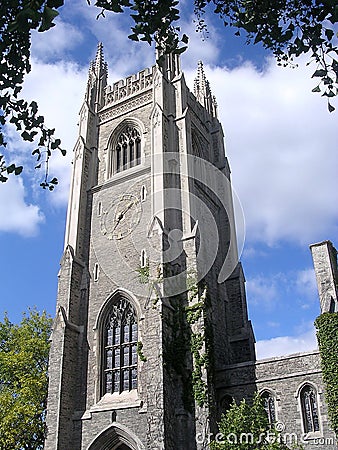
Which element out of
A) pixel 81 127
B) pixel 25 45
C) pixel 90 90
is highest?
pixel 90 90

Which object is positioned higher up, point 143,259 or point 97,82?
point 97,82

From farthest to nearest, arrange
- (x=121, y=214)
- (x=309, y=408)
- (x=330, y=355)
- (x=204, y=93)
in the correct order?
1. (x=204, y=93)
2. (x=121, y=214)
3. (x=309, y=408)
4. (x=330, y=355)

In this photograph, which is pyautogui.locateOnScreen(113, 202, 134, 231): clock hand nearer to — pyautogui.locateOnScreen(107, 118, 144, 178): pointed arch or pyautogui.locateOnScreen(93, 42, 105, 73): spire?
pyautogui.locateOnScreen(107, 118, 144, 178): pointed arch

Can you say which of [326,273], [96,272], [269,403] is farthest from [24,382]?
[326,273]

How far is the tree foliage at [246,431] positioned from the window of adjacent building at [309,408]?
2.47m

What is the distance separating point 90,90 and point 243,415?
22.9m

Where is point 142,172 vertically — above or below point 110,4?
above

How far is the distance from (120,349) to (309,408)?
839 centimetres

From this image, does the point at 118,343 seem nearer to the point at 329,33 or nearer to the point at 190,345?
the point at 190,345

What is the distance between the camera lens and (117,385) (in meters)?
21.0

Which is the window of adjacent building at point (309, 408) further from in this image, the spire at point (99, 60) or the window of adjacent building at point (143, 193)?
the spire at point (99, 60)

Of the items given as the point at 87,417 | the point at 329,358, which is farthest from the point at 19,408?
the point at 329,358

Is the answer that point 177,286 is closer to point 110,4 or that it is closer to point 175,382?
point 175,382

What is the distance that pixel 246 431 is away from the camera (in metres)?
15.6
